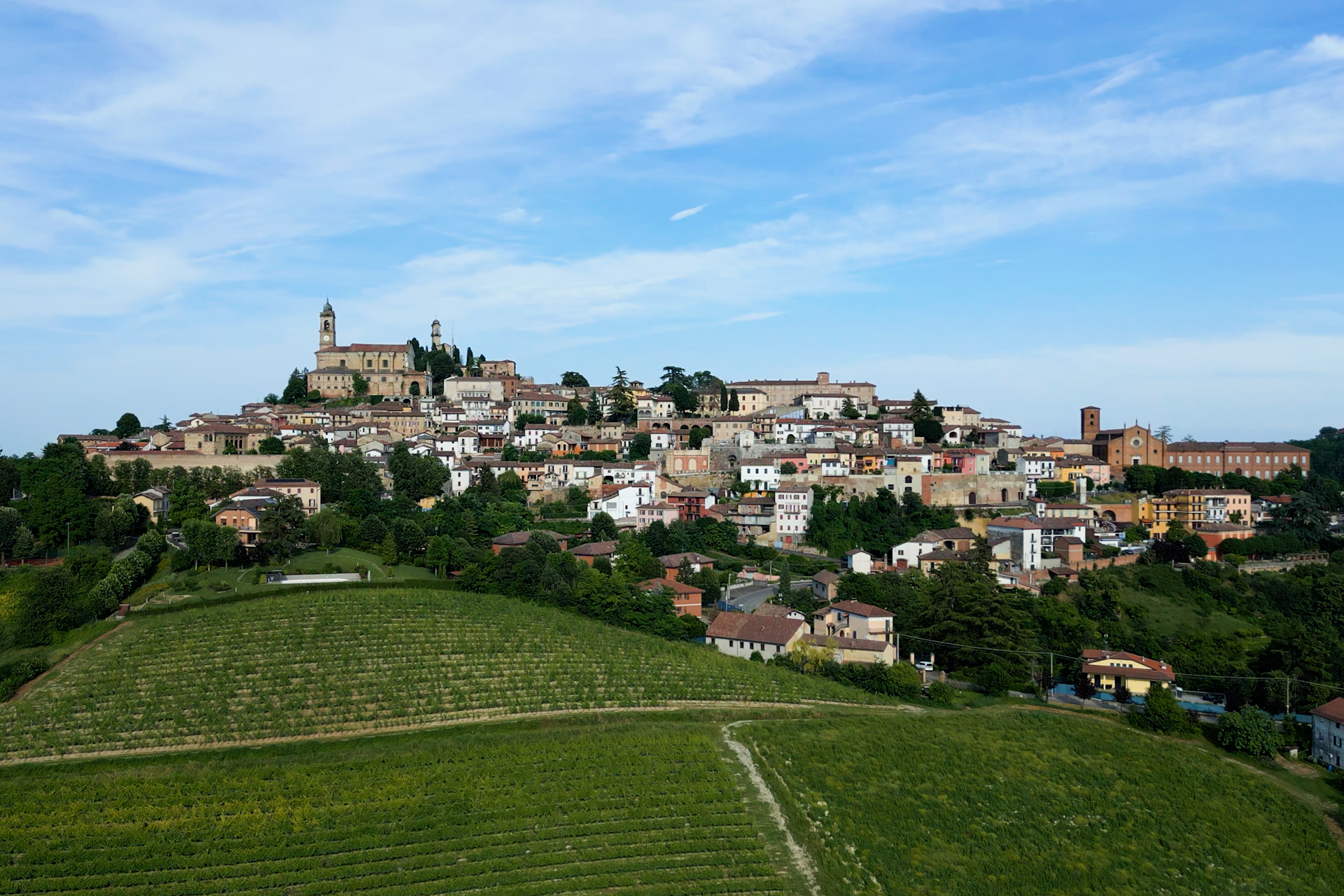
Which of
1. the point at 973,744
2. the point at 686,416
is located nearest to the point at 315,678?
the point at 973,744

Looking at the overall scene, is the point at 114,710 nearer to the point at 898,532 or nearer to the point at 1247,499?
the point at 898,532

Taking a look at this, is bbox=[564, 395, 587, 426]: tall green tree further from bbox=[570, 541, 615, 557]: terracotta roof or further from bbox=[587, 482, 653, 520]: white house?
bbox=[570, 541, 615, 557]: terracotta roof

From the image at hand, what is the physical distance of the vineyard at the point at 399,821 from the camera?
56.1 feet

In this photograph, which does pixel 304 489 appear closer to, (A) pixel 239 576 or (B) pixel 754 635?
(A) pixel 239 576

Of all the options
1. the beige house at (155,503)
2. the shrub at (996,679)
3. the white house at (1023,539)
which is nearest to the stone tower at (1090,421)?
the white house at (1023,539)

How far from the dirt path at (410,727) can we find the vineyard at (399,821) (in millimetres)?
367

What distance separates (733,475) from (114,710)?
3447 cm

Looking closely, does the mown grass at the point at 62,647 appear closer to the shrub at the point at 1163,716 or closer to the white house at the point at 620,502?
→ the white house at the point at 620,502

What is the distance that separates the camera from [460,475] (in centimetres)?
4869

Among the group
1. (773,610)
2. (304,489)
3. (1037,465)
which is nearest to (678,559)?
(773,610)

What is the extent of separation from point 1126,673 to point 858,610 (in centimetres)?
826

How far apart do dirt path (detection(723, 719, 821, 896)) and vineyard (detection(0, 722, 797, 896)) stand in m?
0.46

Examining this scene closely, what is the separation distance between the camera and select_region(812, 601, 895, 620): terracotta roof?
31688 millimetres

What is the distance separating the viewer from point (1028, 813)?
2114 centimetres
